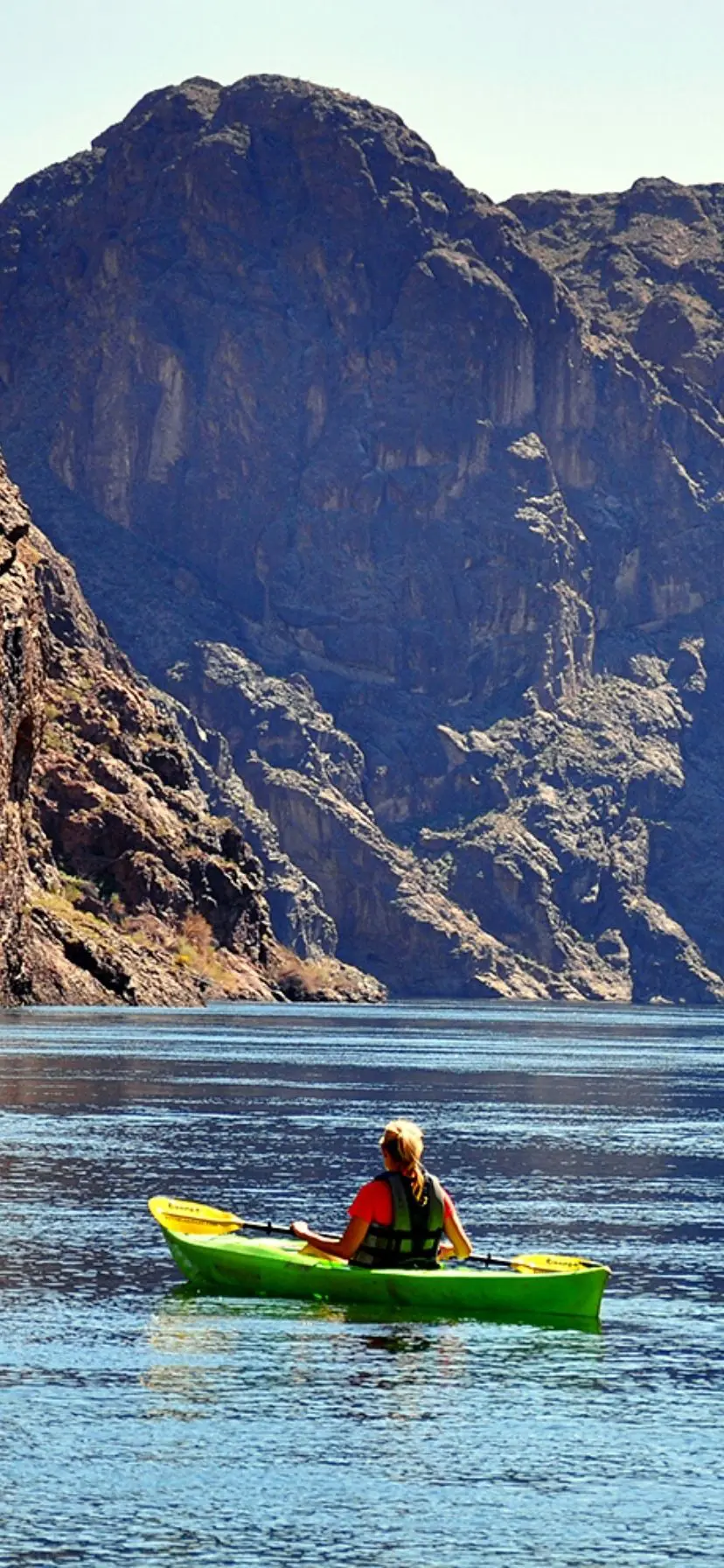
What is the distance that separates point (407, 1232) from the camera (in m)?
37.6

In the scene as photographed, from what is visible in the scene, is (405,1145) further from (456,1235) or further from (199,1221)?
(199,1221)

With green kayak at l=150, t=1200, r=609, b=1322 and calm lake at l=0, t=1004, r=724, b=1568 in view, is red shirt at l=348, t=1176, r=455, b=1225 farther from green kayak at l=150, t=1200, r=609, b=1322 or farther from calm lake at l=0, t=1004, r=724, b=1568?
calm lake at l=0, t=1004, r=724, b=1568

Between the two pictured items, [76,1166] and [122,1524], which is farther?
[76,1166]

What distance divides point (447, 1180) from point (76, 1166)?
25.8ft

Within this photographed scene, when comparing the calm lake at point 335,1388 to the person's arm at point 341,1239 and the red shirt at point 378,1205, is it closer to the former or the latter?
the person's arm at point 341,1239

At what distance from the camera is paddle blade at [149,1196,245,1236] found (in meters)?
41.3

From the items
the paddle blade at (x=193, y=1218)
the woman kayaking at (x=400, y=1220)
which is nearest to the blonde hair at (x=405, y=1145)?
the woman kayaking at (x=400, y=1220)

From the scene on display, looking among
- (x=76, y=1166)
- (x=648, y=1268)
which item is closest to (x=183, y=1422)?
(x=648, y=1268)

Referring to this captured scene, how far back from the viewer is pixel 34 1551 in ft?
84.6

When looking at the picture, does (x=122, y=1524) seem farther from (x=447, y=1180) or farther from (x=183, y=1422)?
(x=447, y=1180)

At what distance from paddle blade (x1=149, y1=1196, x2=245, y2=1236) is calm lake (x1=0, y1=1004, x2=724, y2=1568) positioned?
2.75 ft

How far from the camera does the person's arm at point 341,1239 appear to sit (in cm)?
3778

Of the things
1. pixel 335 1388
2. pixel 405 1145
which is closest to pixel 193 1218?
pixel 405 1145

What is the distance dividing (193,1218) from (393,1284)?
467cm
